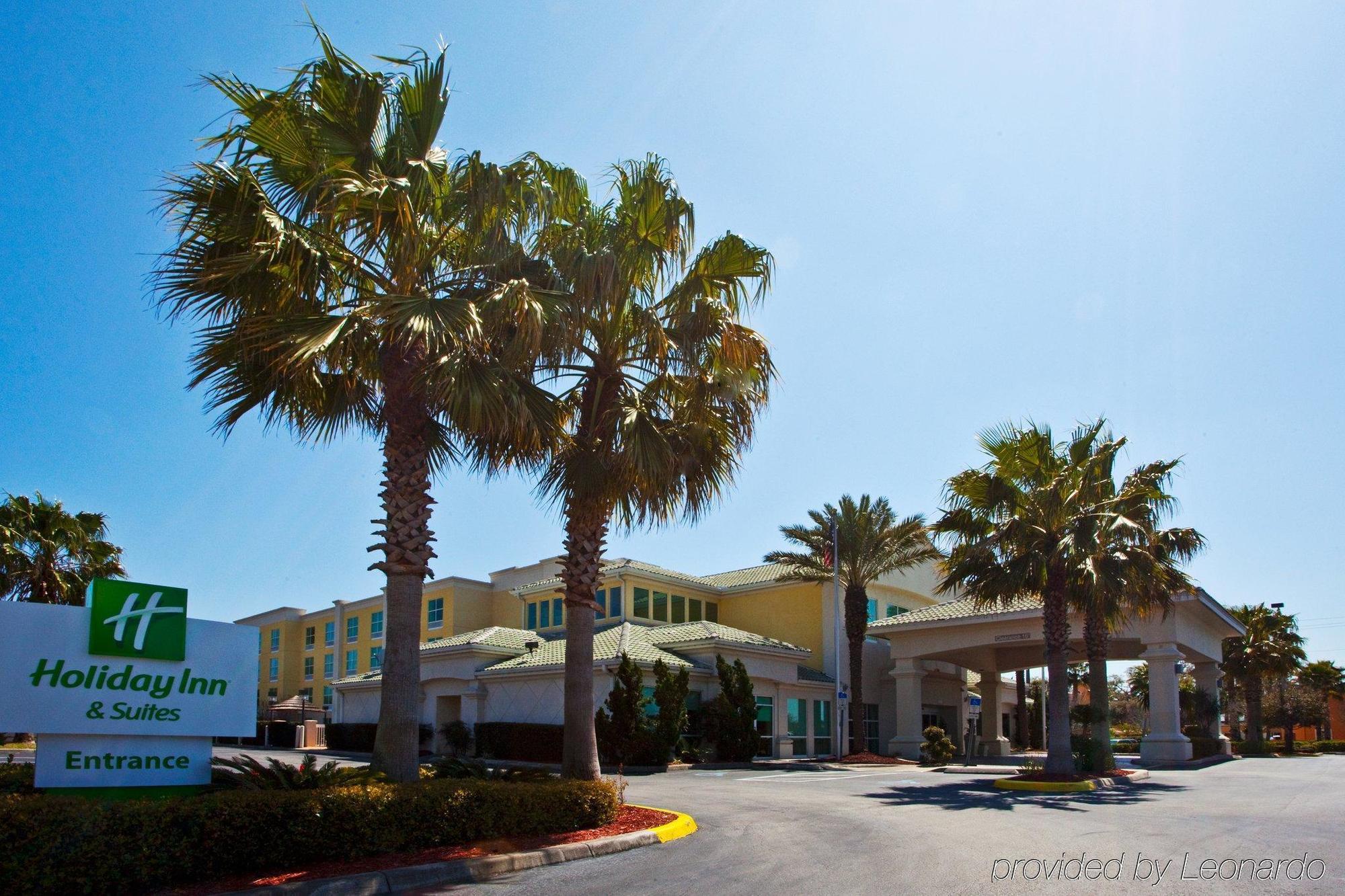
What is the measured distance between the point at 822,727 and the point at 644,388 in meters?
26.2

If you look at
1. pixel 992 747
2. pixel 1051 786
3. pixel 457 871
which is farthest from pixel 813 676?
pixel 457 871

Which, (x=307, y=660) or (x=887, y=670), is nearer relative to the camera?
(x=887, y=670)

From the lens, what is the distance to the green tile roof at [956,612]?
32.4m

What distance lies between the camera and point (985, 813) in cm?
1576

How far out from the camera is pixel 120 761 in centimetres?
924

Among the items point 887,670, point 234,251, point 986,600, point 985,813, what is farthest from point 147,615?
point 887,670

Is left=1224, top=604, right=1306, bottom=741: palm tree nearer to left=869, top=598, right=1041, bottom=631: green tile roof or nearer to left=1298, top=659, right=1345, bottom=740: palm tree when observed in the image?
left=1298, top=659, right=1345, bottom=740: palm tree

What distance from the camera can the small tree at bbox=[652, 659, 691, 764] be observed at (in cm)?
2825

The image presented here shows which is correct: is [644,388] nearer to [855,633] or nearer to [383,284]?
[383,284]

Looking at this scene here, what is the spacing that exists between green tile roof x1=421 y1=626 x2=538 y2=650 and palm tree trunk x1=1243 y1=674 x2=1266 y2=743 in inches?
1465

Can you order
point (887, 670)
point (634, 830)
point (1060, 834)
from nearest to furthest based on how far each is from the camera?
point (634, 830) < point (1060, 834) < point (887, 670)

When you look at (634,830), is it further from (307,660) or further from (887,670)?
(307,660)

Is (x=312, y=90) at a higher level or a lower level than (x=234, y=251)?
higher

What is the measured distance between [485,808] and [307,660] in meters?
56.1
